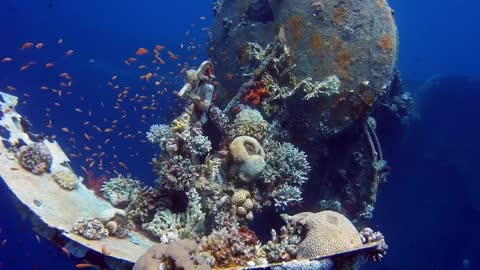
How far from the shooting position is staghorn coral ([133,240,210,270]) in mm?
4270

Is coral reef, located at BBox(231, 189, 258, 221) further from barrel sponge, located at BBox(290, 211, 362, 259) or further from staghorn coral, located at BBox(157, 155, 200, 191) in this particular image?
barrel sponge, located at BBox(290, 211, 362, 259)

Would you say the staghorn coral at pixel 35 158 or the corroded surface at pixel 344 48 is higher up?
the corroded surface at pixel 344 48

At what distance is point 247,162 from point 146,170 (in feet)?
40.6

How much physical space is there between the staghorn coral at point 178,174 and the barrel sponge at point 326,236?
6.59ft

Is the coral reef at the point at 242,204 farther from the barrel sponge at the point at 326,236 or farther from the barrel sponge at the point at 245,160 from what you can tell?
the barrel sponge at the point at 326,236

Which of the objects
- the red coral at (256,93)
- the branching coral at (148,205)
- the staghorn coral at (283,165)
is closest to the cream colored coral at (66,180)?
the branching coral at (148,205)

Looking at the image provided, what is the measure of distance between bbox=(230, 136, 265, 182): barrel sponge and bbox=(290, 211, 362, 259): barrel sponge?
1552 mm

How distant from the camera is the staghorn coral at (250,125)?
7480mm

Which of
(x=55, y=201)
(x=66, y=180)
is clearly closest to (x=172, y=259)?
Result: (x=55, y=201)

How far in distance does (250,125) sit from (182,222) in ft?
8.03

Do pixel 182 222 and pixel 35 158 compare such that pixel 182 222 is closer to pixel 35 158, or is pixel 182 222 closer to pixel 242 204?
pixel 242 204

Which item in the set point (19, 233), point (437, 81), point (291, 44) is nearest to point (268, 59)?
point (291, 44)

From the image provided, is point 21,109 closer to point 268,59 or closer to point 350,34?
point 268,59

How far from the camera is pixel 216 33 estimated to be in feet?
35.6
